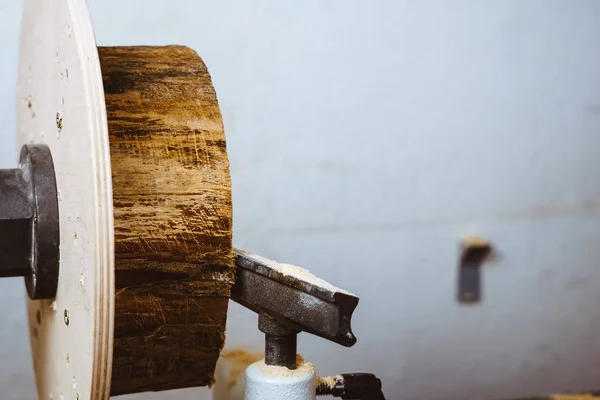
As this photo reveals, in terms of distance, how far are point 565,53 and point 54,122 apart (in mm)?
1769

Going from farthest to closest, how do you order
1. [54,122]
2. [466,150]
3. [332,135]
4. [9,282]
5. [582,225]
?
[582,225] < [466,150] < [332,135] < [9,282] < [54,122]

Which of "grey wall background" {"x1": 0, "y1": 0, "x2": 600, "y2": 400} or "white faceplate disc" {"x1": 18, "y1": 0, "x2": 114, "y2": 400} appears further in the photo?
"grey wall background" {"x1": 0, "y1": 0, "x2": 600, "y2": 400}

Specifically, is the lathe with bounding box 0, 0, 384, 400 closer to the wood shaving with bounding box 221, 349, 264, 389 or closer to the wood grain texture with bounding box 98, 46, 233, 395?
the wood grain texture with bounding box 98, 46, 233, 395

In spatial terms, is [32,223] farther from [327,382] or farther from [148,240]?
[327,382]

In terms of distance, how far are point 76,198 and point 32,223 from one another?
0.48 feet

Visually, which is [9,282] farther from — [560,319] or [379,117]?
[560,319]

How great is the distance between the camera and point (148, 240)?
0.74 meters

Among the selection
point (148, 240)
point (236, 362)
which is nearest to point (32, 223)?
point (148, 240)

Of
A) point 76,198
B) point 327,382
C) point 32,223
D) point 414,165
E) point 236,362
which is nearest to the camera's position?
point 76,198

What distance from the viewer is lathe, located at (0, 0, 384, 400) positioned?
697mm

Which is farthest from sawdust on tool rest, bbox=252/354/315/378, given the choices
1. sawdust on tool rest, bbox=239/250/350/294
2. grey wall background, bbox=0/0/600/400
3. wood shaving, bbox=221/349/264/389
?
grey wall background, bbox=0/0/600/400

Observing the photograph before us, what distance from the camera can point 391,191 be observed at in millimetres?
2008

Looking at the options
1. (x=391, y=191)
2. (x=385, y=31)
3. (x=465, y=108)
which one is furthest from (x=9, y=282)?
(x=465, y=108)

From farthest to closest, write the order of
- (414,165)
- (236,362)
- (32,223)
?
(414,165) → (236,362) → (32,223)
